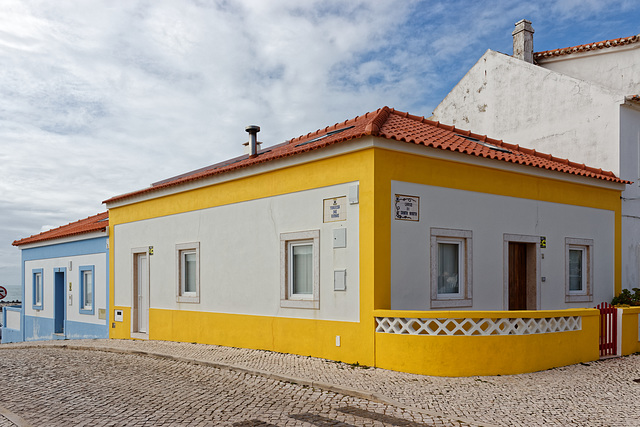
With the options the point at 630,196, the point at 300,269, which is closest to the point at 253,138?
the point at 300,269

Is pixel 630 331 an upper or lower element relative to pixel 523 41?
lower

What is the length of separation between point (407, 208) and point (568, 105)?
9.05m

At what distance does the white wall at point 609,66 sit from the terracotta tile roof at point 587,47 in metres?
0.15

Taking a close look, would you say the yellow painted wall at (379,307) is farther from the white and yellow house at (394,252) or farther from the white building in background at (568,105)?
the white building in background at (568,105)

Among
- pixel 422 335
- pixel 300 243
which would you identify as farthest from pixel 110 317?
pixel 422 335

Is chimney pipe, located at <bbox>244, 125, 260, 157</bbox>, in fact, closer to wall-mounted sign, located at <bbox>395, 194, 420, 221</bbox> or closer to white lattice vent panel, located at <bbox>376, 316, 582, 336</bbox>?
wall-mounted sign, located at <bbox>395, 194, 420, 221</bbox>

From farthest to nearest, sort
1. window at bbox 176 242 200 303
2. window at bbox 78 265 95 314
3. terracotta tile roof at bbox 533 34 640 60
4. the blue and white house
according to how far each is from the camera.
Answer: window at bbox 78 265 95 314 < the blue and white house < terracotta tile roof at bbox 533 34 640 60 < window at bbox 176 242 200 303

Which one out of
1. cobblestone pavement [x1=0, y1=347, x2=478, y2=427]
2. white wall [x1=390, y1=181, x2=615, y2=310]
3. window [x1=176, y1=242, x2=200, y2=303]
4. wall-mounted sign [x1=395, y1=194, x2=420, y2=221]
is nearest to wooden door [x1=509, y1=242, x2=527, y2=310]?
white wall [x1=390, y1=181, x2=615, y2=310]

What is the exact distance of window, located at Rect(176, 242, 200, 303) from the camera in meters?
14.6

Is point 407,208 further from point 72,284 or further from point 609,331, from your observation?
point 72,284

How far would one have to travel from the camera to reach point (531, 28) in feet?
66.6

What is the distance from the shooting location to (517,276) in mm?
12844

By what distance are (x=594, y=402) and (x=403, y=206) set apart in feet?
14.1

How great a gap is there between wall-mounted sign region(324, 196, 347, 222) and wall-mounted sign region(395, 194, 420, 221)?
95 centimetres
